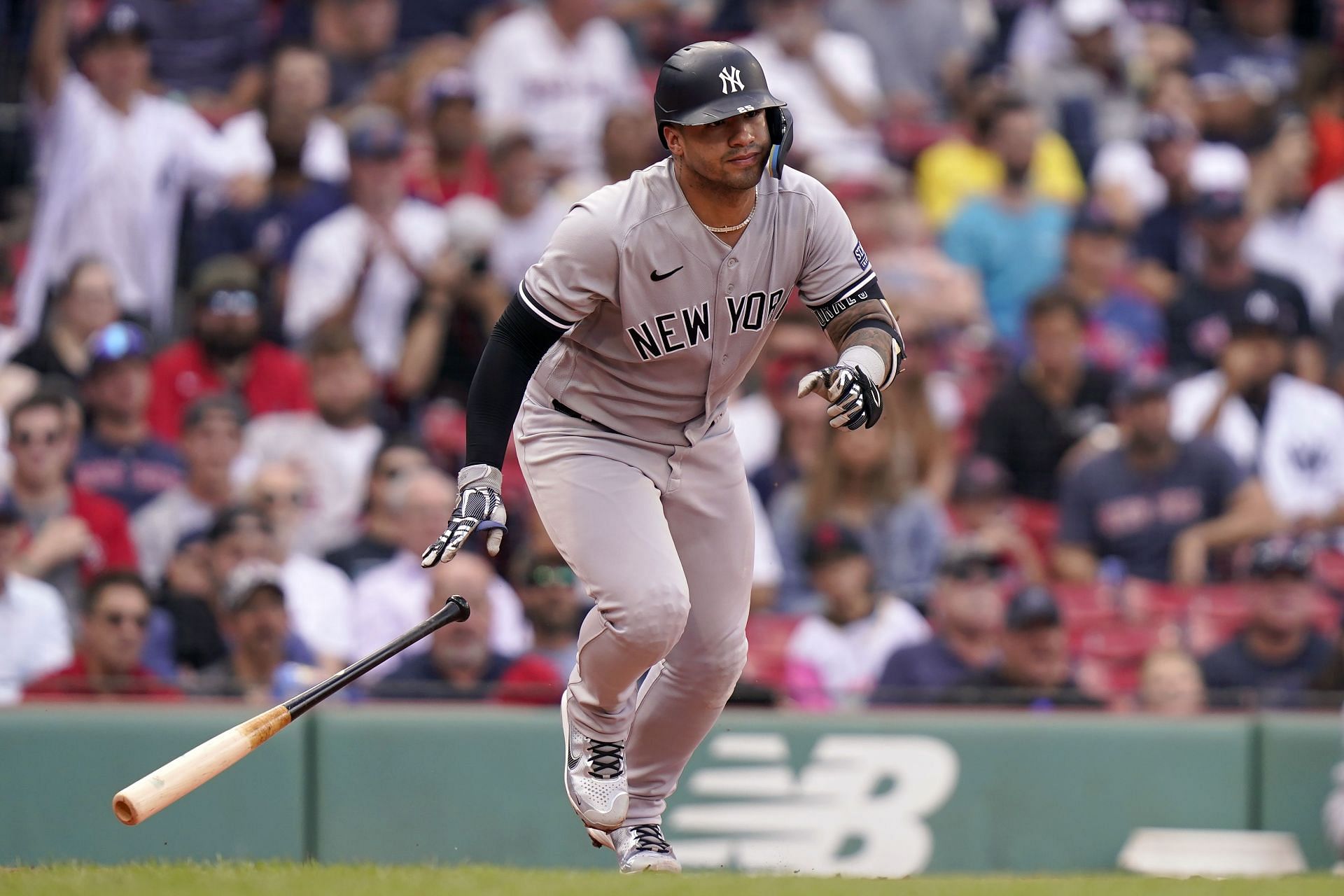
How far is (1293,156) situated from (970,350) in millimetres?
2323

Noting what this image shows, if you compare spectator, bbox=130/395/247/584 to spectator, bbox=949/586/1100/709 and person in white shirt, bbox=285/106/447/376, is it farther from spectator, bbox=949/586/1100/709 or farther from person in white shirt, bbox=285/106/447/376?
spectator, bbox=949/586/1100/709

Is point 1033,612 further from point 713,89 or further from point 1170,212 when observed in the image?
point 1170,212

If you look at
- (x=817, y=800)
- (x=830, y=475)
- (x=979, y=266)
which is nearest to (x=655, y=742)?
(x=817, y=800)

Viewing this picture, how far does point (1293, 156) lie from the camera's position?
10.1 metres

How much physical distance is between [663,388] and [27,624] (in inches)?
128

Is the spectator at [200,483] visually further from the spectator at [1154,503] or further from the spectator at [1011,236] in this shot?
the spectator at [1011,236]

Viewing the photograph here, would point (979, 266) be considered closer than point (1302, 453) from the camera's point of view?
No

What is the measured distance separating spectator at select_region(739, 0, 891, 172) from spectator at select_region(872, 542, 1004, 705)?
139 inches

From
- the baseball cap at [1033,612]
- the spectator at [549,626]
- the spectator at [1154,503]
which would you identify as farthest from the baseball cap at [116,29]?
the baseball cap at [1033,612]

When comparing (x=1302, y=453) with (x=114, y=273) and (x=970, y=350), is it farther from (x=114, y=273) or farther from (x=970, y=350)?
(x=114, y=273)

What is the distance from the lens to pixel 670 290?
4.62m

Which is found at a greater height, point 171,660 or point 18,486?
point 18,486

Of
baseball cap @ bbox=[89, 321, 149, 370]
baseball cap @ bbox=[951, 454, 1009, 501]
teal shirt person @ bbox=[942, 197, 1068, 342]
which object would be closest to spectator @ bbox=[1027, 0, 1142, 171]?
teal shirt person @ bbox=[942, 197, 1068, 342]

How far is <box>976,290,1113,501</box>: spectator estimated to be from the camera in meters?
8.67
